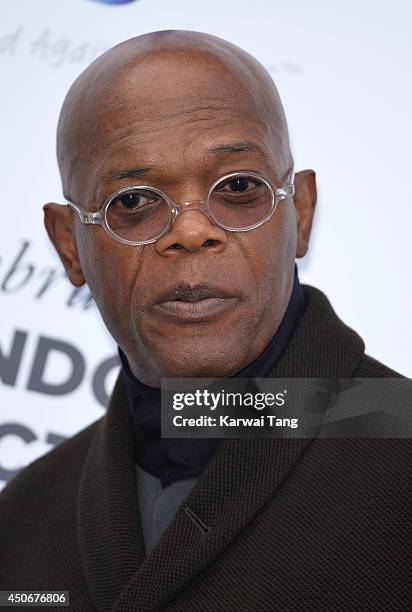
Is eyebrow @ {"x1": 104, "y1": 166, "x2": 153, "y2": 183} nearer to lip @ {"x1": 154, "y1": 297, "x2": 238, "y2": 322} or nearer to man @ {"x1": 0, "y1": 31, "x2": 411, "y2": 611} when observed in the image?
man @ {"x1": 0, "y1": 31, "x2": 411, "y2": 611}

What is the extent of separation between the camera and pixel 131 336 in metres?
1.26

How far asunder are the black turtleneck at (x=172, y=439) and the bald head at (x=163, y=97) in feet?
0.67

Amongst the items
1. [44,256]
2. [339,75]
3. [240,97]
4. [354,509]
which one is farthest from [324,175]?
[354,509]

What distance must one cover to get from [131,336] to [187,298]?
0.41 feet

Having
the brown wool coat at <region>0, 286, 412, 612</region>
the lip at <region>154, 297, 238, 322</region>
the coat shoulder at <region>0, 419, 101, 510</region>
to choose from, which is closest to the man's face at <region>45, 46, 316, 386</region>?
the lip at <region>154, 297, 238, 322</region>

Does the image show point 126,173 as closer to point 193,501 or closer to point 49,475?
→ point 193,501

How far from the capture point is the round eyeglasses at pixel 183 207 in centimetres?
118

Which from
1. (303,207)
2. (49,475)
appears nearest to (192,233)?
(303,207)

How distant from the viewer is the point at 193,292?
3.83ft

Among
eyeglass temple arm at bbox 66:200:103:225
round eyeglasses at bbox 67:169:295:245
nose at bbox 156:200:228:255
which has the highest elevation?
eyeglass temple arm at bbox 66:200:103:225

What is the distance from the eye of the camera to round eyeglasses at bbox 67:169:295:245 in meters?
1.18

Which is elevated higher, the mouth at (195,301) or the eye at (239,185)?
the eye at (239,185)

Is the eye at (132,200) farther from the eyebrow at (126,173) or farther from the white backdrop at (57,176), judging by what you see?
the white backdrop at (57,176)

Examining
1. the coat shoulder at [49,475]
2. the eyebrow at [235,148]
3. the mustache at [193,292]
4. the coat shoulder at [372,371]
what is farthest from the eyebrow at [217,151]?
the coat shoulder at [49,475]
